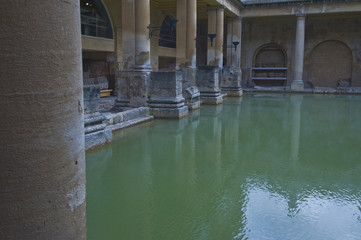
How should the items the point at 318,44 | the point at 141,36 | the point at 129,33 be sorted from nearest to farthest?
the point at 141,36 → the point at 129,33 → the point at 318,44

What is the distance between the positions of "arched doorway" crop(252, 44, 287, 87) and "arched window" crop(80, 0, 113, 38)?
1192cm

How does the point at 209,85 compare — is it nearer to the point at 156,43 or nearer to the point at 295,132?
the point at 295,132

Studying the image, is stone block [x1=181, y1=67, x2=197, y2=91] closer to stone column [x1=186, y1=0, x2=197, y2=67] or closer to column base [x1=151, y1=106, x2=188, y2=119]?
stone column [x1=186, y1=0, x2=197, y2=67]

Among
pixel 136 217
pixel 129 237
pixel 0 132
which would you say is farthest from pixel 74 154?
pixel 136 217

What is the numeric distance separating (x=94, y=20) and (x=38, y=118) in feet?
47.6

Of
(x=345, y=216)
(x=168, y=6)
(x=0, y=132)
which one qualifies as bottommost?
(x=345, y=216)

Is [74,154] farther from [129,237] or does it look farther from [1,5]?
[129,237]

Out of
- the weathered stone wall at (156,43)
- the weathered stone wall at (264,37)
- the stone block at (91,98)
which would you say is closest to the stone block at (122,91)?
the stone block at (91,98)

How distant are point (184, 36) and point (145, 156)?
804 centimetres

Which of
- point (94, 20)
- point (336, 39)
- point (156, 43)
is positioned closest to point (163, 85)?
point (94, 20)

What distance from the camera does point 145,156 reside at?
5.97m

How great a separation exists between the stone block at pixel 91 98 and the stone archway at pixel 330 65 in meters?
20.7

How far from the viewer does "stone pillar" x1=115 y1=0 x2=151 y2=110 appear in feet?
32.6

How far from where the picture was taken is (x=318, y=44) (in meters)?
23.6
